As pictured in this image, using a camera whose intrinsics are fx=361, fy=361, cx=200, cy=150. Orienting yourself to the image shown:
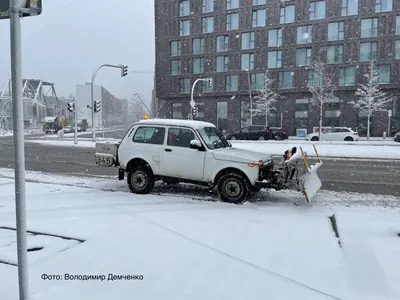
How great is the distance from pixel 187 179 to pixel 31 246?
405cm

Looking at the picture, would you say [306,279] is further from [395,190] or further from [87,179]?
[87,179]

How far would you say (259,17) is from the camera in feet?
171

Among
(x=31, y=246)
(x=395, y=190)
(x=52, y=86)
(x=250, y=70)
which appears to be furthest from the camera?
(x=52, y=86)

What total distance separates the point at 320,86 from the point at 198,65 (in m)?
19.4

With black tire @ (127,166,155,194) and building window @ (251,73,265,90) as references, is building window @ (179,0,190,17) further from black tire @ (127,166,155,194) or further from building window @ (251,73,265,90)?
black tire @ (127,166,155,194)

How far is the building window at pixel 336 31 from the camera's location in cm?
4797

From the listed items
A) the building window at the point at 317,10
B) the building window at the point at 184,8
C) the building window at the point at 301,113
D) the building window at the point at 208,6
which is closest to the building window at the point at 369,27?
the building window at the point at 317,10

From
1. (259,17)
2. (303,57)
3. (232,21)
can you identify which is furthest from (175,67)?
(303,57)

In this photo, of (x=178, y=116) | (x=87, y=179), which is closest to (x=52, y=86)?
(x=178, y=116)

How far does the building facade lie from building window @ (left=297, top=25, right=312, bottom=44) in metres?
0.13

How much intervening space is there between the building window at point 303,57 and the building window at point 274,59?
2480 millimetres

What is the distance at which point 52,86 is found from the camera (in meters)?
152

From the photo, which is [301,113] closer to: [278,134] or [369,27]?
[369,27]

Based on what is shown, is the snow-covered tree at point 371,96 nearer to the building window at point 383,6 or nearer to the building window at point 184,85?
the building window at point 383,6
